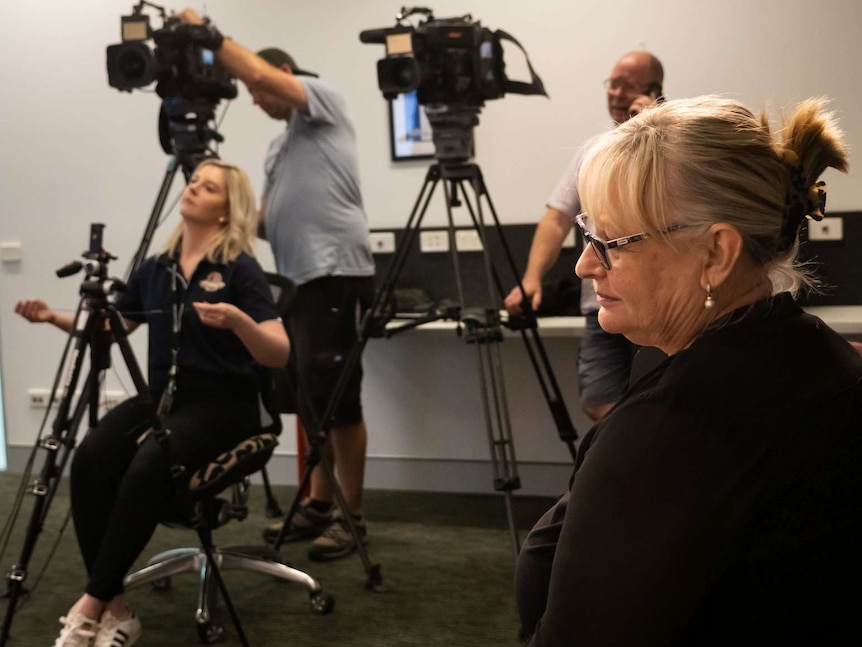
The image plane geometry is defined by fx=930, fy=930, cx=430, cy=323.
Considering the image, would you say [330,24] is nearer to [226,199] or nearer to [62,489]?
[226,199]

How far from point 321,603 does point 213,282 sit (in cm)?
96

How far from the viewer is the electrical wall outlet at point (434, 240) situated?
378 centimetres

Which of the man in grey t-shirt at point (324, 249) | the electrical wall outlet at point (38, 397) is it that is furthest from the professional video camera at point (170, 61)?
the electrical wall outlet at point (38, 397)

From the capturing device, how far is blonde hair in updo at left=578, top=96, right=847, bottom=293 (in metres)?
1.01

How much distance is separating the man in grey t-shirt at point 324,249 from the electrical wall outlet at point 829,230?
1.63m

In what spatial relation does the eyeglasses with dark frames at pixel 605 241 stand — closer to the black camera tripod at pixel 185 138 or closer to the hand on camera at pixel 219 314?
the hand on camera at pixel 219 314

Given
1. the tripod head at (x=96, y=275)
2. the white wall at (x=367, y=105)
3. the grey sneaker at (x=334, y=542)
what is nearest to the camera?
the tripod head at (x=96, y=275)

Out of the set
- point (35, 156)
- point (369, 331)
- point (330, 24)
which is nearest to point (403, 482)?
point (369, 331)

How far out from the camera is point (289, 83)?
9.69 ft

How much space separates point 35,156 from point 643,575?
4085 mm

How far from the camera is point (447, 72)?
2.70 meters

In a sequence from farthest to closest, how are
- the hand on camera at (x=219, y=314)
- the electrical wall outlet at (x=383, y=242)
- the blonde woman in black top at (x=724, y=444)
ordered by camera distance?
1. the electrical wall outlet at (x=383, y=242)
2. the hand on camera at (x=219, y=314)
3. the blonde woman in black top at (x=724, y=444)

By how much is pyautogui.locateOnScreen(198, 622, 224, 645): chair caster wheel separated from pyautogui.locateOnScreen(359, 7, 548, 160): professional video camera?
4.83 ft

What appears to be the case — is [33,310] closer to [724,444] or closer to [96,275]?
[96,275]
